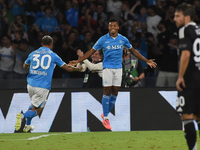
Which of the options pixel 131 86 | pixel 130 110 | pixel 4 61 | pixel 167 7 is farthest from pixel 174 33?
pixel 4 61

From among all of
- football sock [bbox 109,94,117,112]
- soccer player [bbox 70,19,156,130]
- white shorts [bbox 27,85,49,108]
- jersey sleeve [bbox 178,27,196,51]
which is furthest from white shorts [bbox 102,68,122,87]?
jersey sleeve [bbox 178,27,196,51]

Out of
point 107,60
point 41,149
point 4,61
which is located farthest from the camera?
point 4,61

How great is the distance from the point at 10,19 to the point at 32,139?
252 inches

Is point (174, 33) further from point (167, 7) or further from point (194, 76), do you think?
point (194, 76)

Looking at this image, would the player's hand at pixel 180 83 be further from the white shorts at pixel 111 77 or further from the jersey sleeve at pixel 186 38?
the white shorts at pixel 111 77

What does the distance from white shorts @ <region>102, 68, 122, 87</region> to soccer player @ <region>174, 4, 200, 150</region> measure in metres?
4.06

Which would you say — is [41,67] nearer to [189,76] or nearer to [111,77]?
[111,77]

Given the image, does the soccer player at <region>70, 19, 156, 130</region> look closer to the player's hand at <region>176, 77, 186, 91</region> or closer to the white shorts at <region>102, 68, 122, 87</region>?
the white shorts at <region>102, 68, 122, 87</region>

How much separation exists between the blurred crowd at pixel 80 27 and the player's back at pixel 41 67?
3.47 metres

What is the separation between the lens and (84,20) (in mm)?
14117

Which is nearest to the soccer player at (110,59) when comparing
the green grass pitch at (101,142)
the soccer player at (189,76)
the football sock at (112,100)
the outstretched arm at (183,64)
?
the football sock at (112,100)

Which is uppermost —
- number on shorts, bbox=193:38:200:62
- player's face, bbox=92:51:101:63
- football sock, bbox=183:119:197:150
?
Result: player's face, bbox=92:51:101:63

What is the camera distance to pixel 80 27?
14117 millimetres

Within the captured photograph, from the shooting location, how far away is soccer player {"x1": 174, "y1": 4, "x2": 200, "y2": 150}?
5.72 metres
